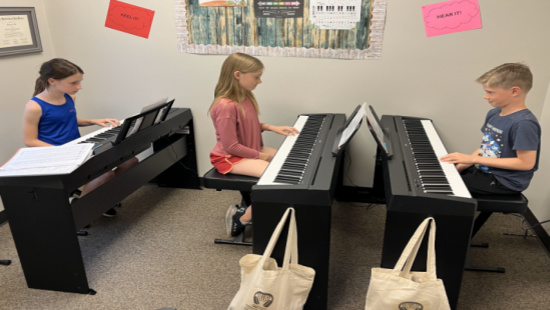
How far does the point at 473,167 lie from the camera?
208 cm

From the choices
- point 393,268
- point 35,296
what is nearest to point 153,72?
point 35,296

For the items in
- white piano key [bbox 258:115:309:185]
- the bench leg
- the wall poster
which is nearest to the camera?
white piano key [bbox 258:115:309:185]

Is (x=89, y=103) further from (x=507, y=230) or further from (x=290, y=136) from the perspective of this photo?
(x=507, y=230)

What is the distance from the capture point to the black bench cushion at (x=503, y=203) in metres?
1.84

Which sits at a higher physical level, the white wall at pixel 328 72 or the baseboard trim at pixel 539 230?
the white wall at pixel 328 72

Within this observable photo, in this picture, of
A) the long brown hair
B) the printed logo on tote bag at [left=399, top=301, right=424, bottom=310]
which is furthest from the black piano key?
the long brown hair

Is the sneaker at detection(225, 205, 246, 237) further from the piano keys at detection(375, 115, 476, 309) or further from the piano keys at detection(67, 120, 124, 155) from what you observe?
the piano keys at detection(375, 115, 476, 309)

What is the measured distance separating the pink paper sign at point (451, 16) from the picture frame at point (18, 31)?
2.54m

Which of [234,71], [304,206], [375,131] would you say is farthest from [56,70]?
[375,131]

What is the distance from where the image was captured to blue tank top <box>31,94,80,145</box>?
2.25 metres

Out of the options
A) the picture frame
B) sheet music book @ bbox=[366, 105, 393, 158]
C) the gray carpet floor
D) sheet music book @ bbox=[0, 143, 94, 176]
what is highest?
the picture frame

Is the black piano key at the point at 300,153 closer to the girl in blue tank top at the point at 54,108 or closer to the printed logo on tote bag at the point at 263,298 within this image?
the printed logo on tote bag at the point at 263,298

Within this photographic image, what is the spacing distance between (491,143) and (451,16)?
894 millimetres

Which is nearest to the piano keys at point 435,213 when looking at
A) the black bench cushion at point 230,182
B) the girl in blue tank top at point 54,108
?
the black bench cushion at point 230,182
